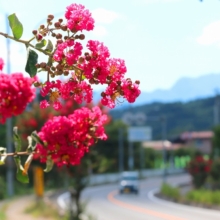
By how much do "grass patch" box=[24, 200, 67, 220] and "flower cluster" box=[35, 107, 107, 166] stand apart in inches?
711

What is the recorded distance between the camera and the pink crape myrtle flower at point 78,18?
3361 millimetres

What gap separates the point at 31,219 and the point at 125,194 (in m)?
28.6

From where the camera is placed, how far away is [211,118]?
136625 millimetres

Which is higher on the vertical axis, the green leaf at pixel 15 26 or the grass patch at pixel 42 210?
the green leaf at pixel 15 26

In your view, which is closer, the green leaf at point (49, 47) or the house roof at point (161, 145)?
the green leaf at point (49, 47)

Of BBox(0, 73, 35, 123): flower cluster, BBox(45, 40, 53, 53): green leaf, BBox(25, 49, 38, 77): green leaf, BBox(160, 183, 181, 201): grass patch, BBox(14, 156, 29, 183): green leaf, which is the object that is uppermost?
BBox(45, 40, 53, 53): green leaf

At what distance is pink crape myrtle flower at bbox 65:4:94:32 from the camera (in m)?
3.36

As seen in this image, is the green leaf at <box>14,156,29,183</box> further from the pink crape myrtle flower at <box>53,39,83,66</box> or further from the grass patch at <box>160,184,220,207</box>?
the grass patch at <box>160,184,220,207</box>

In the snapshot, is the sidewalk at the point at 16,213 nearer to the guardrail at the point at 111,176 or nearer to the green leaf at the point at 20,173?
the green leaf at the point at 20,173

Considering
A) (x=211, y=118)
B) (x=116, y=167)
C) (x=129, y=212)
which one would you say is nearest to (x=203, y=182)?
(x=129, y=212)

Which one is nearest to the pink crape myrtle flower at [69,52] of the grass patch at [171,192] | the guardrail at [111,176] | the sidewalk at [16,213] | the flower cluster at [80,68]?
the flower cluster at [80,68]

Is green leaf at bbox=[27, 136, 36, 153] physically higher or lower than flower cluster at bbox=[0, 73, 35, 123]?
lower

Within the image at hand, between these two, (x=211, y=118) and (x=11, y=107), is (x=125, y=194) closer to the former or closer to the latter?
(x=11, y=107)

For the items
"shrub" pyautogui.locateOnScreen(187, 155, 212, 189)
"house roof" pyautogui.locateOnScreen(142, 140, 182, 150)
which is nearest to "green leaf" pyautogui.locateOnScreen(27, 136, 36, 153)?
"shrub" pyautogui.locateOnScreen(187, 155, 212, 189)
